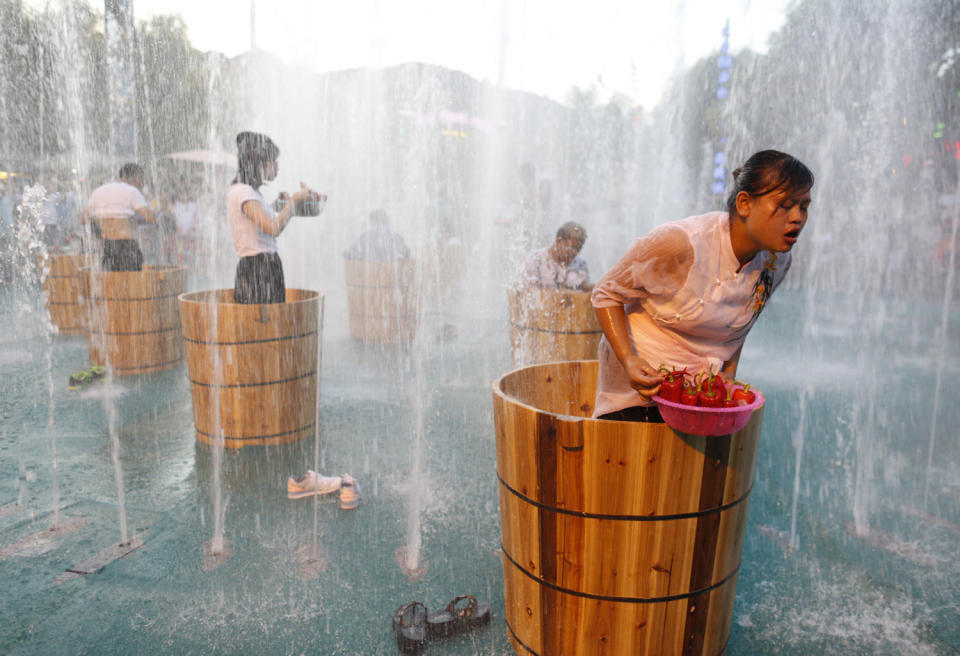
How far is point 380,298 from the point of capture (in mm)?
7504

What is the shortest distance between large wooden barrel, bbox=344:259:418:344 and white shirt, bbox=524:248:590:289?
9.06 feet

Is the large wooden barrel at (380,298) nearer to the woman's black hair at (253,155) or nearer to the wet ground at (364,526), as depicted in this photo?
the wet ground at (364,526)

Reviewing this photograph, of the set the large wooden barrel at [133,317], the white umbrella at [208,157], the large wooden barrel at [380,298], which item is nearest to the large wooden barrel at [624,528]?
the large wooden barrel at [133,317]

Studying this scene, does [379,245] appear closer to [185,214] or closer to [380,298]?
[380,298]

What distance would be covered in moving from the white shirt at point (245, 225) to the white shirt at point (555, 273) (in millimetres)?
2041

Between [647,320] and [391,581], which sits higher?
[647,320]

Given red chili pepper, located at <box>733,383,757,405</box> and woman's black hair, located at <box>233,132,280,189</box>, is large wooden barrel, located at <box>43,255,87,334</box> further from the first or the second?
red chili pepper, located at <box>733,383,757,405</box>

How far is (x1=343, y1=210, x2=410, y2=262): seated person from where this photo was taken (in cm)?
739

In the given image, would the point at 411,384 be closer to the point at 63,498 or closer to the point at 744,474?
the point at 63,498

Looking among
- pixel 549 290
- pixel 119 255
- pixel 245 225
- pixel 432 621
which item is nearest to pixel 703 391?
pixel 432 621

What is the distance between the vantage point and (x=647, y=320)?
6.73ft

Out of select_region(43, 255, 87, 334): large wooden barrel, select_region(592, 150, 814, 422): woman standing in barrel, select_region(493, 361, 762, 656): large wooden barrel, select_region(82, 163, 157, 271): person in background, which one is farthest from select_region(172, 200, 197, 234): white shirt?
select_region(592, 150, 814, 422): woman standing in barrel

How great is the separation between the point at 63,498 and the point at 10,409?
216cm

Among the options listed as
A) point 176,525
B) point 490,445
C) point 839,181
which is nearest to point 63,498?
point 176,525
